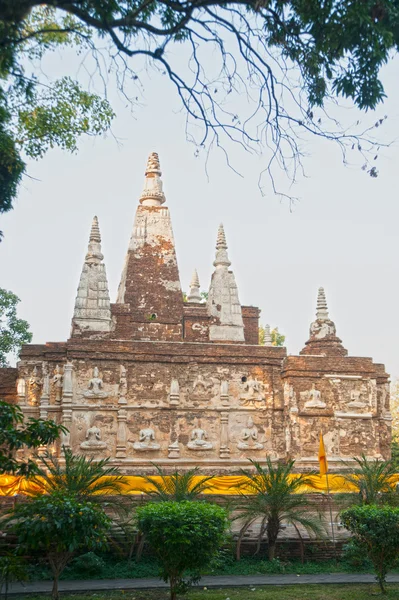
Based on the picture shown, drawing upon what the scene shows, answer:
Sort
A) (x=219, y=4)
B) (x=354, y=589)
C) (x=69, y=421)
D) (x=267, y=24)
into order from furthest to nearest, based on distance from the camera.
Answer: (x=69, y=421) < (x=354, y=589) < (x=267, y=24) < (x=219, y=4)

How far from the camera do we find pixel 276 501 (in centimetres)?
1216

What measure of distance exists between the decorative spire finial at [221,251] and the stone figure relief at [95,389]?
20.9 ft

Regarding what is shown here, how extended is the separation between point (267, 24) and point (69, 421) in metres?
14.0

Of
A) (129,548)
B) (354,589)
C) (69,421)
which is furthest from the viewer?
(69,421)

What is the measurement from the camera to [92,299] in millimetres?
22281

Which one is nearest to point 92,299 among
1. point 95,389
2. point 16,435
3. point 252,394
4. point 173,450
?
point 95,389

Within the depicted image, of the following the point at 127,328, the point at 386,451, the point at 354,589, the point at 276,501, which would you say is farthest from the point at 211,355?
the point at 354,589

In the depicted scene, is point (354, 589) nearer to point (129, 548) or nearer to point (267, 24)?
point (129, 548)

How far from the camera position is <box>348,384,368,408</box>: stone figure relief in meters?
21.4

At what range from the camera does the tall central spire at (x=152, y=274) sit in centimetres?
2348

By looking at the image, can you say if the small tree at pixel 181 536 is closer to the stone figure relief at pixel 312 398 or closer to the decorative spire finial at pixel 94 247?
the stone figure relief at pixel 312 398

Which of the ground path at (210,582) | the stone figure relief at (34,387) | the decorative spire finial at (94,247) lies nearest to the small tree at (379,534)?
the ground path at (210,582)

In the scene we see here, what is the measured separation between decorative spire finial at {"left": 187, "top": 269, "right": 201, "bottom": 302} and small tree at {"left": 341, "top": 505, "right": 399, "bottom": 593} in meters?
22.7

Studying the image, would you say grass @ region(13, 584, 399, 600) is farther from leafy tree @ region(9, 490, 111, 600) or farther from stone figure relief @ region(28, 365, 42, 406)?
stone figure relief @ region(28, 365, 42, 406)
